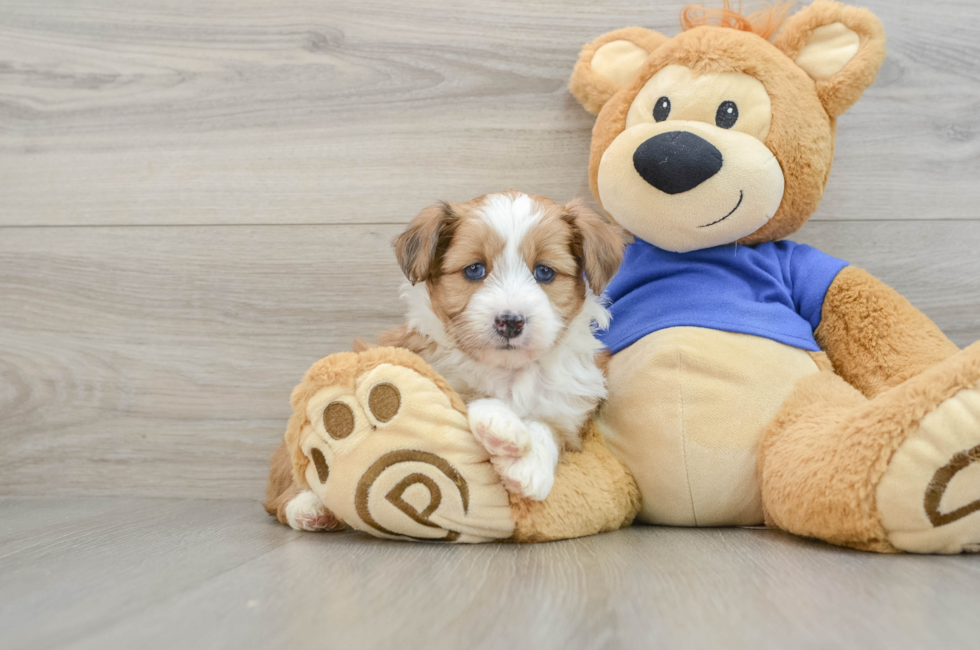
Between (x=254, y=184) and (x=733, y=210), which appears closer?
(x=733, y=210)

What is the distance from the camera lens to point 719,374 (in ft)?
4.27

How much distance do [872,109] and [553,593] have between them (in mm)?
1466

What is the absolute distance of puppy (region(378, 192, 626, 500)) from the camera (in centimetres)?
121

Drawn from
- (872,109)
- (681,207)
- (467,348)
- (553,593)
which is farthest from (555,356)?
(872,109)

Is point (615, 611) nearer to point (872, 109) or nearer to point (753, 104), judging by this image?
point (753, 104)

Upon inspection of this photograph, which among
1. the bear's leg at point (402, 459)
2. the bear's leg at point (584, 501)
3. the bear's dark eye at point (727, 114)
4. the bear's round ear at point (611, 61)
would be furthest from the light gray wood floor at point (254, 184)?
the bear's leg at point (584, 501)

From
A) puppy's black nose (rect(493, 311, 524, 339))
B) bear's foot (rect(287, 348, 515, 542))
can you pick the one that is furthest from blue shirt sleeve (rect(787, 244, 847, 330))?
bear's foot (rect(287, 348, 515, 542))

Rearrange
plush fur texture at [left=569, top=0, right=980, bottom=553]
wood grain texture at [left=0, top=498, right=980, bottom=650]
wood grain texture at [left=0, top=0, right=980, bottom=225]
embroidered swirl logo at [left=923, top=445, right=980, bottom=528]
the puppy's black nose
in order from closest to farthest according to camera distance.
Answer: wood grain texture at [left=0, top=498, right=980, bottom=650], embroidered swirl logo at [left=923, top=445, right=980, bottom=528], plush fur texture at [left=569, top=0, right=980, bottom=553], the puppy's black nose, wood grain texture at [left=0, top=0, right=980, bottom=225]

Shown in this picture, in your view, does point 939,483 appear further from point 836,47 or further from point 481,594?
point 836,47

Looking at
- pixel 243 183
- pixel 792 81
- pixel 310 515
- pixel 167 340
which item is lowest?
pixel 310 515

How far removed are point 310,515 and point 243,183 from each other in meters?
0.92

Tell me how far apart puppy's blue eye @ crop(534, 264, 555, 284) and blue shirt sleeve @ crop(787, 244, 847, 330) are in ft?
1.78

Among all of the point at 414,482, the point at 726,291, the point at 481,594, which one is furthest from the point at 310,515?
the point at 726,291

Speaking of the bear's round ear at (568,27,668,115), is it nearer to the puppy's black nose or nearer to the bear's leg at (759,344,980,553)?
the puppy's black nose
